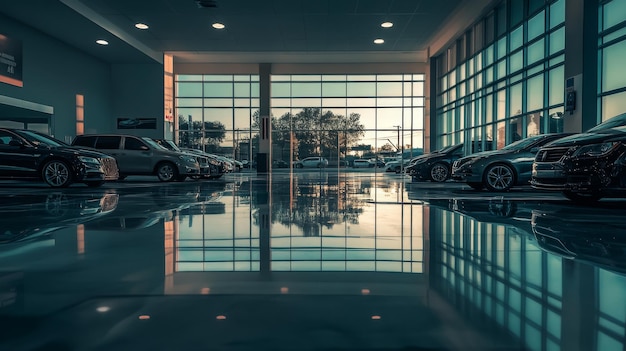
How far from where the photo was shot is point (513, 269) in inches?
138

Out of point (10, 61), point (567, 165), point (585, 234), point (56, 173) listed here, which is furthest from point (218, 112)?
point (585, 234)

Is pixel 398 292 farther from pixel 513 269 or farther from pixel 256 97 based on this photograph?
pixel 256 97

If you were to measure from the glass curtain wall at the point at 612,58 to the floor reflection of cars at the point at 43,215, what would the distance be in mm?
12312

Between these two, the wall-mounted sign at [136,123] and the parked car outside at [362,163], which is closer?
the wall-mounted sign at [136,123]

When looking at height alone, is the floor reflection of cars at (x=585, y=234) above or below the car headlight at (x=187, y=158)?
below

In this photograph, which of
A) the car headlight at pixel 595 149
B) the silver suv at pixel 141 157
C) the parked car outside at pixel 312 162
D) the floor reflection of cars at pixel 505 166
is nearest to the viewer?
the car headlight at pixel 595 149

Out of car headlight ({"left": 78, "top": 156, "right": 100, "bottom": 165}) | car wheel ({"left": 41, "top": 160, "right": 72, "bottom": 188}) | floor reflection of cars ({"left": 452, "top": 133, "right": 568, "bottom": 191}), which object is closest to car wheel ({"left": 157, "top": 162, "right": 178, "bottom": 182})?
car headlight ({"left": 78, "top": 156, "right": 100, "bottom": 165})

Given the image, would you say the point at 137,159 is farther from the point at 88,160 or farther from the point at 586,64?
the point at 586,64

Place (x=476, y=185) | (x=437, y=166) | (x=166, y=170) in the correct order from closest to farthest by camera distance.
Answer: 1. (x=476, y=185)
2. (x=166, y=170)
3. (x=437, y=166)

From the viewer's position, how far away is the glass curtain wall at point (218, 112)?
1337 inches

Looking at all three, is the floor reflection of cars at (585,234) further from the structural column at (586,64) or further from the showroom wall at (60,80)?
the showroom wall at (60,80)

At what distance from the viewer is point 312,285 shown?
122 inches

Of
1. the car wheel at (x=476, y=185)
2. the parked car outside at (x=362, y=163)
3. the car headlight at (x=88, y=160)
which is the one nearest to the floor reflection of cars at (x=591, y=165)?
the car wheel at (x=476, y=185)

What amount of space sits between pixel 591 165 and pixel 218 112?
29778 millimetres
